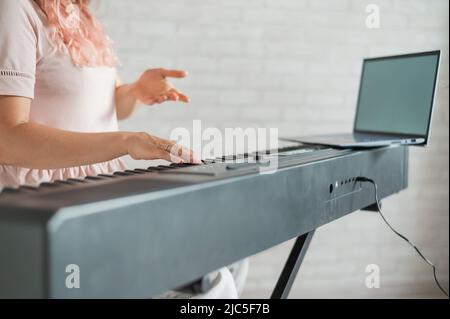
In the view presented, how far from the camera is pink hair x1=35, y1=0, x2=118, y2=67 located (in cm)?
110

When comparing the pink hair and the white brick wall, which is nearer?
the pink hair

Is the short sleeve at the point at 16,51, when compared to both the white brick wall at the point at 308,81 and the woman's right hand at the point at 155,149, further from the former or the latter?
the white brick wall at the point at 308,81

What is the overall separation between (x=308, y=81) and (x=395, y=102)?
84 centimetres

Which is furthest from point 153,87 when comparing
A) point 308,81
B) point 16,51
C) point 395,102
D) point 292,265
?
point 308,81

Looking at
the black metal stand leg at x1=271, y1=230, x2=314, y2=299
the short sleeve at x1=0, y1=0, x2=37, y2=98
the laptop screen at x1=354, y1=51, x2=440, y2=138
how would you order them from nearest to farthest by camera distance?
the short sleeve at x1=0, y1=0, x2=37, y2=98
the black metal stand leg at x1=271, y1=230, x2=314, y2=299
the laptop screen at x1=354, y1=51, x2=440, y2=138

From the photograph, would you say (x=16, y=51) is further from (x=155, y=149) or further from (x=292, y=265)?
(x=292, y=265)

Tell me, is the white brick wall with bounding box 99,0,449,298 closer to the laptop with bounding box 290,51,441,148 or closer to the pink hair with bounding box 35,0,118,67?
the laptop with bounding box 290,51,441,148

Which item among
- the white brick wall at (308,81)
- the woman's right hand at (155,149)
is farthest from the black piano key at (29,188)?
the white brick wall at (308,81)

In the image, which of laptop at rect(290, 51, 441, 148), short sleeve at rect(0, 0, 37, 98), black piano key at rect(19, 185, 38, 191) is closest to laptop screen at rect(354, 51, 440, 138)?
laptop at rect(290, 51, 441, 148)

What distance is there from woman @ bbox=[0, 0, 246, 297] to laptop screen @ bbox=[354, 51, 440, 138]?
60 cm

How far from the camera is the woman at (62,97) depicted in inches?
35.8

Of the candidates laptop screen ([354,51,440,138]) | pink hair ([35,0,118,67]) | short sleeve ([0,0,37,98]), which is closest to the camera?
short sleeve ([0,0,37,98])
